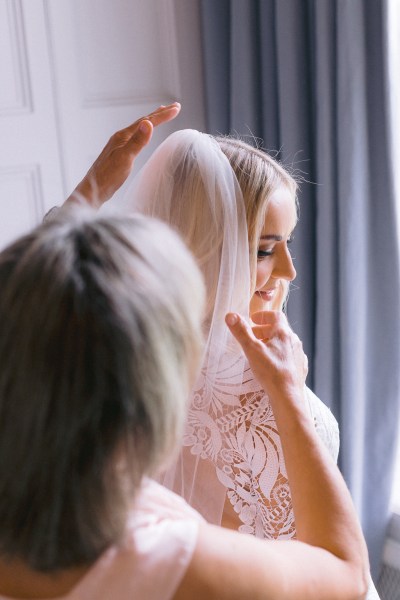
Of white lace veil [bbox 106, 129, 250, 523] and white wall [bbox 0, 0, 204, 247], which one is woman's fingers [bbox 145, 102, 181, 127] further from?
white wall [bbox 0, 0, 204, 247]

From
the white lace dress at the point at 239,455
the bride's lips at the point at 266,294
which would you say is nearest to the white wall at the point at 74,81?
the bride's lips at the point at 266,294

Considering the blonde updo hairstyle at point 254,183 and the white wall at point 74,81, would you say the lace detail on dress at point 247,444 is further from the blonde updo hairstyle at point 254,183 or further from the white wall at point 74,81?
the white wall at point 74,81

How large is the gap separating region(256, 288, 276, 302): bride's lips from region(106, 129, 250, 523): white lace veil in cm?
12

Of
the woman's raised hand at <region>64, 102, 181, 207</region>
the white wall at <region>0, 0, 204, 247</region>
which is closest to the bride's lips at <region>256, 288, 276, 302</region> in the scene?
the woman's raised hand at <region>64, 102, 181, 207</region>

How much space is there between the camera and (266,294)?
Answer: 5.08ft

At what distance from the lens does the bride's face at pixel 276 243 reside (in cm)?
145

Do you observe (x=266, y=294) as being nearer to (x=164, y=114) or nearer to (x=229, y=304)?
(x=229, y=304)

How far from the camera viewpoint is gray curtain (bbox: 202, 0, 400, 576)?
217 centimetres

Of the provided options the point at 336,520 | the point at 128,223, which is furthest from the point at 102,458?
the point at 336,520

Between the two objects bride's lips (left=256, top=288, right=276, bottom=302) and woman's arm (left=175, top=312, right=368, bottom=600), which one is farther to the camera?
bride's lips (left=256, top=288, right=276, bottom=302)

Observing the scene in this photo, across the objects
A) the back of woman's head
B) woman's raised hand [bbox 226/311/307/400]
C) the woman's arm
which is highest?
the back of woman's head

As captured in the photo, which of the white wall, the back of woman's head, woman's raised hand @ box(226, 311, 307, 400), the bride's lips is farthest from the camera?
the white wall

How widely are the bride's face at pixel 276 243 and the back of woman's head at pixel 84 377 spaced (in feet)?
2.41

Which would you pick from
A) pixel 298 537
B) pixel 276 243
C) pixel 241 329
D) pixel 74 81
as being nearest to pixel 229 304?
pixel 276 243
